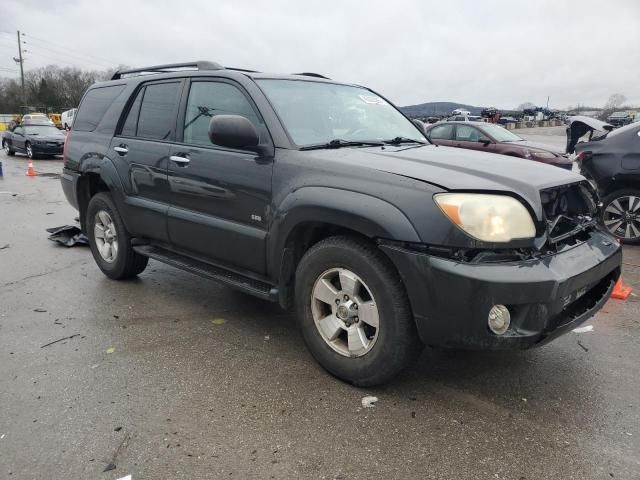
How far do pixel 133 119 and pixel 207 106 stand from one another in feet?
3.40

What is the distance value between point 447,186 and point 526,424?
130 cm

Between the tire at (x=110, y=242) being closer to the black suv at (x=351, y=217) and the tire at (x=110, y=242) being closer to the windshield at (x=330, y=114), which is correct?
the black suv at (x=351, y=217)

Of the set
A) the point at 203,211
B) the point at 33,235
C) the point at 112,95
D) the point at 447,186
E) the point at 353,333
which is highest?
the point at 112,95

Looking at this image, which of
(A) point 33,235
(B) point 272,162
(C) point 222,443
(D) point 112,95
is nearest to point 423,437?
(C) point 222,443

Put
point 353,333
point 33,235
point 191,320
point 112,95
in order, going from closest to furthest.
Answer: point 353,333 < point 191,320 < point 112,95 < point 33,235

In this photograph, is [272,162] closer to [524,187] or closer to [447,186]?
[447,186]

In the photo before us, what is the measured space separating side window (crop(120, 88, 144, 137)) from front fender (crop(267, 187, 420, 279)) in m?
2.02

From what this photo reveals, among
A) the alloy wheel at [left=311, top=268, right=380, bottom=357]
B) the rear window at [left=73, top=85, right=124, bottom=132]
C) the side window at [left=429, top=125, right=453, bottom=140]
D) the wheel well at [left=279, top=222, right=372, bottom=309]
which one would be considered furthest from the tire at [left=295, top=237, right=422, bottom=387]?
the side window at [left=429, top=125, right=453, bottom=140]

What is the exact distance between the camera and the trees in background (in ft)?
225

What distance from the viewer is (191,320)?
404 cm

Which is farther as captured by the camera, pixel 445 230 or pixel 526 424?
pixel 526 424

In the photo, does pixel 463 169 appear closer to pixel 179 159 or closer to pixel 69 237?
pixel 179 159

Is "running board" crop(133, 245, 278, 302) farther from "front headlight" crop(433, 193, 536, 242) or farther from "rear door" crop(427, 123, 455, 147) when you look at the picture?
"rear door" crop(427, 123, 455, 147)

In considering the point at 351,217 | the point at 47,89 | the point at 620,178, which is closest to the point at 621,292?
the point at 620,178
